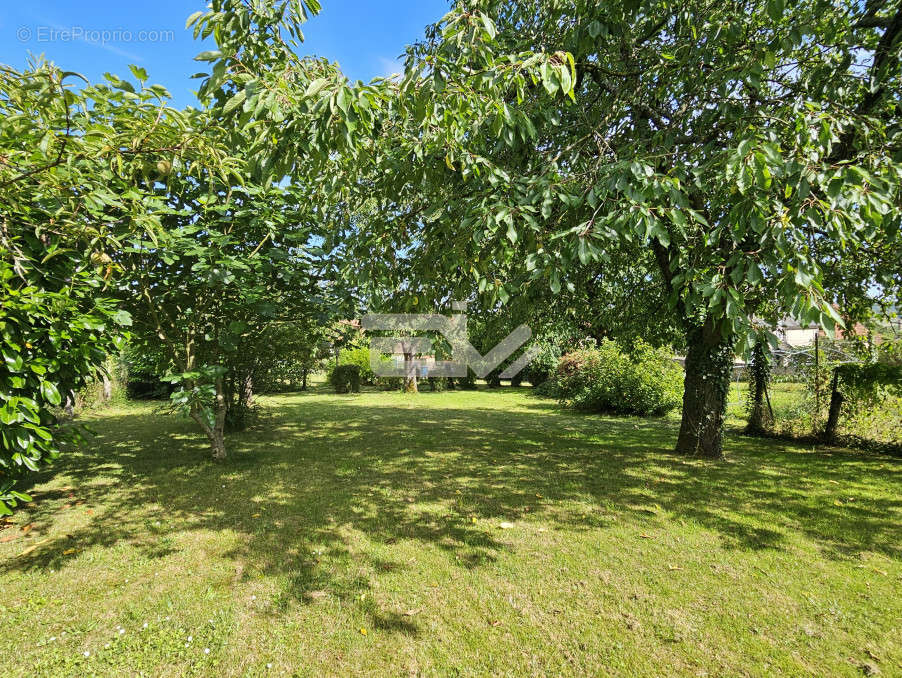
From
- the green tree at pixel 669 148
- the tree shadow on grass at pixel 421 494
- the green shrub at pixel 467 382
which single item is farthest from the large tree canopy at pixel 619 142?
the green shrub at pixel 467 382

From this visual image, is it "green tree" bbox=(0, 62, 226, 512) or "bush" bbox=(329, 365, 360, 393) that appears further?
"bush" bbox=(329, 365, 360, 393)

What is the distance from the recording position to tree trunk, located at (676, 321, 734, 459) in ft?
22.3

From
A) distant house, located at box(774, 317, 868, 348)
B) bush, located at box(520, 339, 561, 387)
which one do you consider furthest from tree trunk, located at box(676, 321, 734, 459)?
bush, located at box(520, 339, 561, 387)

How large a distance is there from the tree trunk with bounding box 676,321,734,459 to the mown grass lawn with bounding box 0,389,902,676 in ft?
1.75

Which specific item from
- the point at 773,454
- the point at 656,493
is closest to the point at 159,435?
the point at 656,493

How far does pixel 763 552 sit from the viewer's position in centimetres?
366

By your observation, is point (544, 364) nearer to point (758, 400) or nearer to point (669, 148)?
point (758, 400)

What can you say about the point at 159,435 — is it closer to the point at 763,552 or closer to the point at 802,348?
the point at 763,552

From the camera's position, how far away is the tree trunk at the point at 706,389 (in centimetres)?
679

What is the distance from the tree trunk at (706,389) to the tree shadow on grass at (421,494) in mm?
398

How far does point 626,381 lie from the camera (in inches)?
517

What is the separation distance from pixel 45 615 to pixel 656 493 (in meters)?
5.71

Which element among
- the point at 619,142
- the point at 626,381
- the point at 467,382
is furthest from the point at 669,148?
the point at 467,382

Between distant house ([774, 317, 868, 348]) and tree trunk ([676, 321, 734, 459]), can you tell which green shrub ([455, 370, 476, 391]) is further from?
tree trunk ([676, 321, 734, 459])
